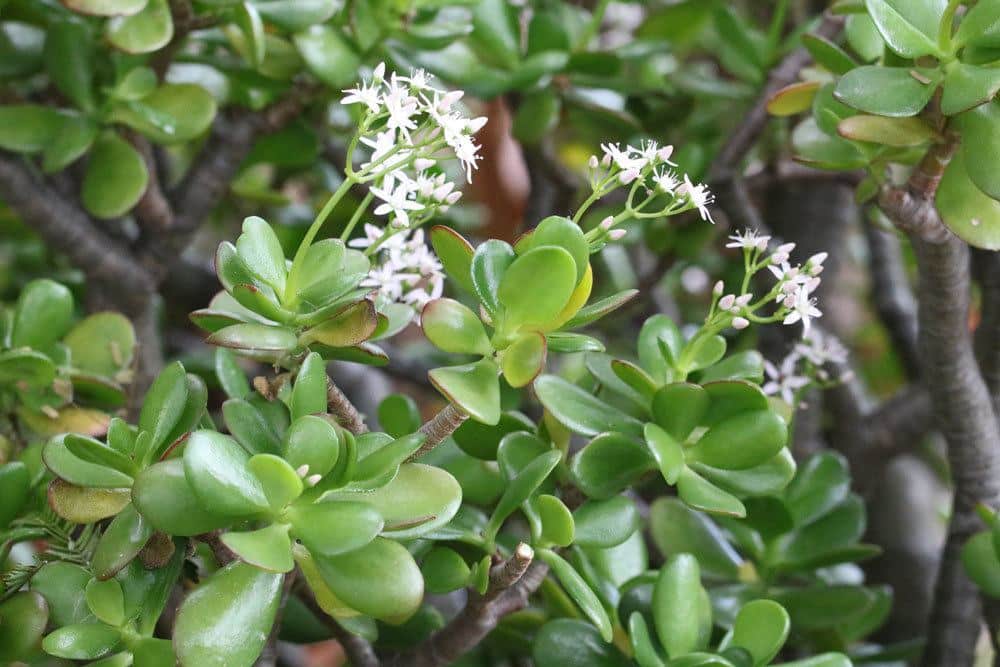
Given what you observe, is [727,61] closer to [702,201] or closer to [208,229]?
[702,201]

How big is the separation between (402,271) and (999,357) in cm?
43

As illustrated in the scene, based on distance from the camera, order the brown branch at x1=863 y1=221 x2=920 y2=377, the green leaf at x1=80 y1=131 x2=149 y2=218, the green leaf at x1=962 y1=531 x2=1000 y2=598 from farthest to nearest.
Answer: the brown branch at x1=863 y1=221 x2=920 y2=377 < the green leaf at x1=80 y1=131 x2=149 y2=218 < the green leaf at x1=962 y1=531 x2=1000 y2=598

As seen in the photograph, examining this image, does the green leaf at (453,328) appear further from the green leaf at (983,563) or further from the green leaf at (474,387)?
the green leaf at (983,563)

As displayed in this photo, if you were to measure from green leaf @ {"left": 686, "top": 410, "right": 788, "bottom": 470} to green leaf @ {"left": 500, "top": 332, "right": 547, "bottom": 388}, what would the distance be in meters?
0.13

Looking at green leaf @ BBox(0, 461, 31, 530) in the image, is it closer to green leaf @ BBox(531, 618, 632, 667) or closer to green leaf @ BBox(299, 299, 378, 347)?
green leaf @ BBox(299, 299, 378, 347)

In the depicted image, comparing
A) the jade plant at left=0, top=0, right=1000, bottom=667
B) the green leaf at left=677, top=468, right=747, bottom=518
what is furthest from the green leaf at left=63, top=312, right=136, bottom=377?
the green leaf at left=677, top=468, right=747, bottom=518

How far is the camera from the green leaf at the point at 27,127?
27.4 inches

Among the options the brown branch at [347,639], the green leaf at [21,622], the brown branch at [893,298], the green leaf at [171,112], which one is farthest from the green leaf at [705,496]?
the brown branch at [893,298]

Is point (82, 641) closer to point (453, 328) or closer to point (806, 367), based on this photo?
point (453, 328)

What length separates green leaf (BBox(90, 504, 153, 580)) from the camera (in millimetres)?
458

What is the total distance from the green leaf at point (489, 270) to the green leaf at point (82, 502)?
207 millimetres

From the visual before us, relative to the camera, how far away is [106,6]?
0.61 metres

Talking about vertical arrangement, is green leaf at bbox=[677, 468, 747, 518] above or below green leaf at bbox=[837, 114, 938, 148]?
below

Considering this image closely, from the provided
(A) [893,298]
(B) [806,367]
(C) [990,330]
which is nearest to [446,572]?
(B) [806,367]
